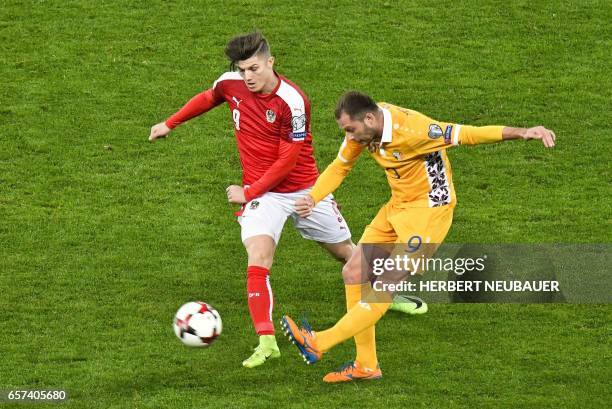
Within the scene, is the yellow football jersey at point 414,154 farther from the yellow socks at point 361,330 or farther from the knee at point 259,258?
the yellow socks at point 361,330

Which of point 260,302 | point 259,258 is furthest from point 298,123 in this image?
point 260,302

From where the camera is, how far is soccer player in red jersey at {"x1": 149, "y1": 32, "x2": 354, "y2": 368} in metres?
11.3

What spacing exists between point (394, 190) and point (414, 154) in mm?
444

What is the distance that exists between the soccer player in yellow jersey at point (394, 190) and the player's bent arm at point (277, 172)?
0.60 meters

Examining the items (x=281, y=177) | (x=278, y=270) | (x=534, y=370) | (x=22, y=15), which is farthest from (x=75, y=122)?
(x=534, y=370)

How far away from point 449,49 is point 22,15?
6.19 metres

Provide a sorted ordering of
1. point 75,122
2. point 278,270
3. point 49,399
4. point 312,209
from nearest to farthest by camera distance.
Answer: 1. point 49,399
2. point 312,209
3. point 278,270
4. point 75,122

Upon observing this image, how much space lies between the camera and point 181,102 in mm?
16875

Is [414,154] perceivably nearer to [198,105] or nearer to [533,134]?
[533,134]

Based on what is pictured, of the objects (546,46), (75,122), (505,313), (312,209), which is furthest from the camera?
(546,46)

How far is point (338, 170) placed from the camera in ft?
36.1

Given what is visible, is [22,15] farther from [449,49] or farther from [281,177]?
[281,177]

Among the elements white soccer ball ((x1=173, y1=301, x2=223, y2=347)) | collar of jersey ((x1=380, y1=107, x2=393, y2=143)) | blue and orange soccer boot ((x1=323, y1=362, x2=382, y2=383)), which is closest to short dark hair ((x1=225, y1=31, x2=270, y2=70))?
collar of jersey ((x1=380, y1=107, x2=393, y2=143))

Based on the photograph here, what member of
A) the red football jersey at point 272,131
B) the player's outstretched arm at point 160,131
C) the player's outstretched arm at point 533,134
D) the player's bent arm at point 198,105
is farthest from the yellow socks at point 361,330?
the player's outstretched arm at point 160,131
